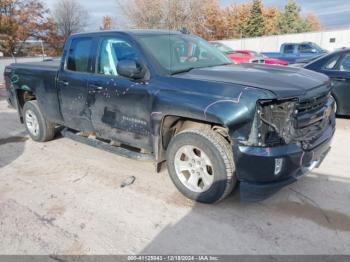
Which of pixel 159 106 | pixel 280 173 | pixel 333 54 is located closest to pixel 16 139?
pixel 159 106

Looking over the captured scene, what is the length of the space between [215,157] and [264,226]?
0.83 meters

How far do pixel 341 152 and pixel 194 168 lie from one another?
9.07 feet

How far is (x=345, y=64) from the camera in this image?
6.32m

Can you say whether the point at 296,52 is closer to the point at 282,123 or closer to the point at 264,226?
the point at 282,123

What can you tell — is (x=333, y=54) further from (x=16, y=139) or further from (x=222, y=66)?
(x=16, y=139)

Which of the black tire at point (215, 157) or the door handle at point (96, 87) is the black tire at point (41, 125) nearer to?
the door handle at point (96, 87)

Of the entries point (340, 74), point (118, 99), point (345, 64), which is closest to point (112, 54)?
point (118, 99)

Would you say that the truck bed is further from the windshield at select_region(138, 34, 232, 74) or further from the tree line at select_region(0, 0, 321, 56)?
the tree line at select_region(0, 0, 321, 56)

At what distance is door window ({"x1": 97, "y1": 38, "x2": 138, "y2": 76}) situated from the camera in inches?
156

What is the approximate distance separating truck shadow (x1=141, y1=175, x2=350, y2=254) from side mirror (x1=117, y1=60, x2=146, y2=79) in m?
1.51

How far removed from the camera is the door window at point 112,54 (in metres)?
3.95

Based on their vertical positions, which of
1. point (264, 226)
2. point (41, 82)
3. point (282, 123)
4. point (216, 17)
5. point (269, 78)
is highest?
point (216, 17)

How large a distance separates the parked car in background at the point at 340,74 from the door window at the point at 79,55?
4.75m

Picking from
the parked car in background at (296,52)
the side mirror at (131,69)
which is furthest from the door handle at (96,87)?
the parked car in background at (296,52)
